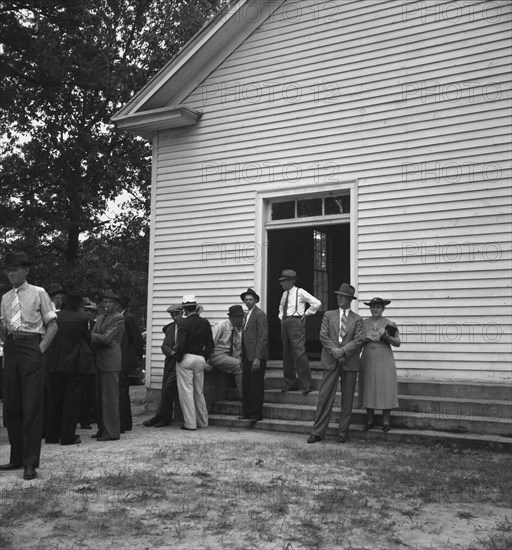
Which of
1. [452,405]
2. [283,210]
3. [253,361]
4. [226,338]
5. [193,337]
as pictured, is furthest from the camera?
[283,210]

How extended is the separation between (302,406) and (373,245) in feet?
8.88

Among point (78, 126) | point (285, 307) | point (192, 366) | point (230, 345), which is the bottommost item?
point (192, 366)

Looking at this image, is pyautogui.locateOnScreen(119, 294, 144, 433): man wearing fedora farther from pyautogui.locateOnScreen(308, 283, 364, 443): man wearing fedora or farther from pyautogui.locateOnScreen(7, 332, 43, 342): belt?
pyautogui.locateOnScreen(308, 283, 364, 443): man wearing fedora

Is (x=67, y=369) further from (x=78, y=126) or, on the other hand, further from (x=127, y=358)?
(x=78, y=126)

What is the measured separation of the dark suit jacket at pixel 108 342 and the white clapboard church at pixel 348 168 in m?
3.20

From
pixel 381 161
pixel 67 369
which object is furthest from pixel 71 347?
pixel 381 161

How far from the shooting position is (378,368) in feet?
30.2

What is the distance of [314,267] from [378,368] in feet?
15.1

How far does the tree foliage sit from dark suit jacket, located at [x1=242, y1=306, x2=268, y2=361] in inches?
528

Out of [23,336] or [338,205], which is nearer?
[23,336]

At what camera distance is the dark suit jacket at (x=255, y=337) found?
10.0 meters

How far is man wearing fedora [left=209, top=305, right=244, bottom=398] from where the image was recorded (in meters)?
10.8

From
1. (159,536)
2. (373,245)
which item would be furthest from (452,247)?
(159,536)

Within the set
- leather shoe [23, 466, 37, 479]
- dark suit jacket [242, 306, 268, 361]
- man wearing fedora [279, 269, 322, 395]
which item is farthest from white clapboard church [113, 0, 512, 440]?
leather shoe [23, 466, 37, 479]
